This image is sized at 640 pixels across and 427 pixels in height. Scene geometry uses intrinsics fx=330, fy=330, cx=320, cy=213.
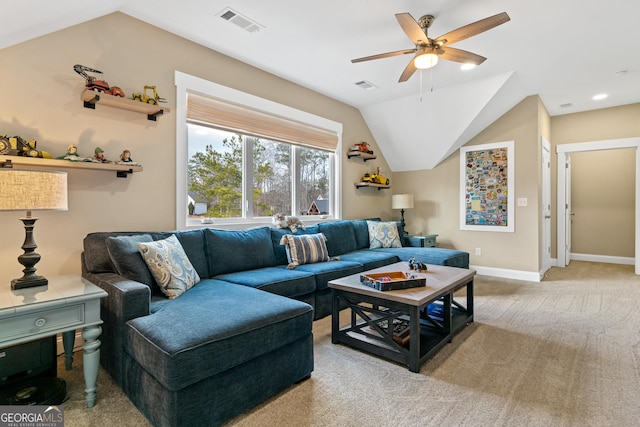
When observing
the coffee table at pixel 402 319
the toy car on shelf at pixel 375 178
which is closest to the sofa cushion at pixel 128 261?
the coffee table at pixel 402 319

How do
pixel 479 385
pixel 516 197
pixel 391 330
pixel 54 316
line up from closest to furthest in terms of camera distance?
pixel 54 316, pixel 479 385, pixel 391 330, pixel 516 197

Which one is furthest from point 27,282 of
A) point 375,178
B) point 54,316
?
point 375,178

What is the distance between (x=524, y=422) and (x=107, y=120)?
335 centimetres

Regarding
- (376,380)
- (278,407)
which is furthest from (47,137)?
(376,380)

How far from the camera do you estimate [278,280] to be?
2.67 m

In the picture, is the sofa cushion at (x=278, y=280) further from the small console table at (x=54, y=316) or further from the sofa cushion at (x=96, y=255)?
the small console table at (x=54, y=316)

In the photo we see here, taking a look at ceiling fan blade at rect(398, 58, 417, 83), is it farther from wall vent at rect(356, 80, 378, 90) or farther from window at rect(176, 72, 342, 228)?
window at rect(176, 72, 342, 228)

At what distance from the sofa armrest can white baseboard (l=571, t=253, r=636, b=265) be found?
291 inches

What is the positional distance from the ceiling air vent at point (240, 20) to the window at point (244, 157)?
2.19 ft

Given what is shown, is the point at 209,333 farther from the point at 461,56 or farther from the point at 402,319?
the point at 461,56

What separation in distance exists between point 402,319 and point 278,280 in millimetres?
1060

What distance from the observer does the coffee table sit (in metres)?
2.13

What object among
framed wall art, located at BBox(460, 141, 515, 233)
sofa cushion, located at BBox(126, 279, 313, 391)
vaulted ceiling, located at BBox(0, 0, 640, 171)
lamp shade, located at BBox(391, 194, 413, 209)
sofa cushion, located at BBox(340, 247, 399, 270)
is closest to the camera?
sofa cushion, located at BBox(126, 279, 313, 391)

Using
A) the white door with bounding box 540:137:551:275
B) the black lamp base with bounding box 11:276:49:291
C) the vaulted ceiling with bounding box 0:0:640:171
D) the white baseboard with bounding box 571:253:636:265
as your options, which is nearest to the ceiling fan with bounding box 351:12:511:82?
the vaulted ceiling with bounding box 0:0:640:171
